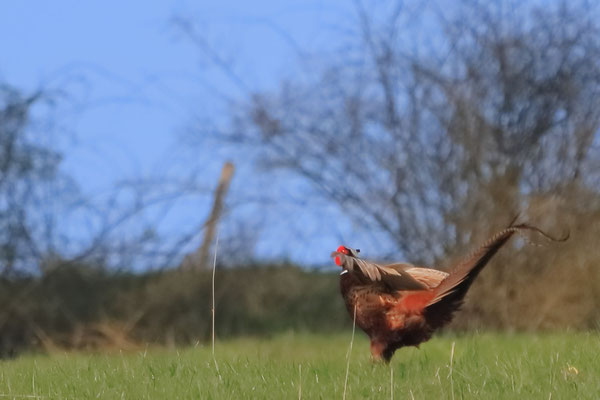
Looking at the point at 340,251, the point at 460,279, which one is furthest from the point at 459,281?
the point at 340,251

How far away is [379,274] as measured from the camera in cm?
605

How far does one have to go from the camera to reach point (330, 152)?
10750mm

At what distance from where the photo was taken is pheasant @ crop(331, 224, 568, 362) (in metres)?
→ 5.97

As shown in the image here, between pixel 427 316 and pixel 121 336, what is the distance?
530cm

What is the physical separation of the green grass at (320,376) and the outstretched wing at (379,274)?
1.62ft

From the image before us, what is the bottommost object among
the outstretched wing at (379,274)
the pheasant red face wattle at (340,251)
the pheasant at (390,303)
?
the pheasant at (390,303)

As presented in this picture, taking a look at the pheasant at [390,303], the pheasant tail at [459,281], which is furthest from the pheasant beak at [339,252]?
the pheasant tail at [459,281]

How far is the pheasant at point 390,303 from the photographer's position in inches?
235

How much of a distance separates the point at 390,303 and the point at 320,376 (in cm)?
68

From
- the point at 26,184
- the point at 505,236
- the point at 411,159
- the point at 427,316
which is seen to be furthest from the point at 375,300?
the point at 26,184

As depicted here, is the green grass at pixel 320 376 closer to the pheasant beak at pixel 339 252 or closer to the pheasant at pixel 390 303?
the pheasant at pixel 390 303

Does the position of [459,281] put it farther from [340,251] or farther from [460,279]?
[340,251]

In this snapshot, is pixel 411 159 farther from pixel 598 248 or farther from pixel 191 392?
pixel 191 392

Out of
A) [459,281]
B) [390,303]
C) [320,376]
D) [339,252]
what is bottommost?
[320,376]
